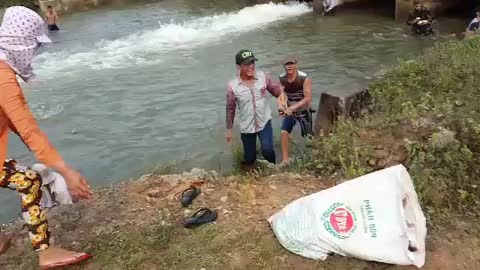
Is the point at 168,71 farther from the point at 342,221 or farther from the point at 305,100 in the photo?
the point at 342,221

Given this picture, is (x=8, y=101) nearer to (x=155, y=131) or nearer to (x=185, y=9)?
(x=155, y=131)

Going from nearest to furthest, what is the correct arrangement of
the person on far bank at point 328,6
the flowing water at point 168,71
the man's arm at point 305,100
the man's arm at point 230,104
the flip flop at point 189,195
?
the flip flop at point 189,195, the man's arm at point 230,104, the man's arm at point 305,100, the flowing water at point 168,71, the person on far bank at point 328,6

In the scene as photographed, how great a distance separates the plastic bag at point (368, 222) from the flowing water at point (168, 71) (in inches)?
158

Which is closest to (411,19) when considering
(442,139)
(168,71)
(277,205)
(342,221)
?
(168,71)

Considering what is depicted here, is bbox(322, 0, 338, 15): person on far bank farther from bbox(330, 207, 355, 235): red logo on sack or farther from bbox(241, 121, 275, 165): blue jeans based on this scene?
bbox(330, 207, 355, 235): red logo on sack

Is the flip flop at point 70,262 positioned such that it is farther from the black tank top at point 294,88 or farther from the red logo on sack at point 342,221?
the black tank top at point 294,88

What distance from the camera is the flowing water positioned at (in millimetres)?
8328

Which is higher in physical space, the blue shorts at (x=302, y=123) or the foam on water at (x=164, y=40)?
the blue shorts at (x=302, y=123)

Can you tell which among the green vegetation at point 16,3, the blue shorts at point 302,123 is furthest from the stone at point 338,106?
the green vegetation at point 16,3

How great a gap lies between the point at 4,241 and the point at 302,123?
4.03 m

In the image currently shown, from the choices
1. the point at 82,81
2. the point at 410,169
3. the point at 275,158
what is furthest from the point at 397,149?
the point at 82,81

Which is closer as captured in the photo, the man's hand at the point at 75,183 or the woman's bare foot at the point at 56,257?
the man's hand at the point at 75,183

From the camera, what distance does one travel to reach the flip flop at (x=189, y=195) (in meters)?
4.33

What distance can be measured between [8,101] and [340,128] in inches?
135
